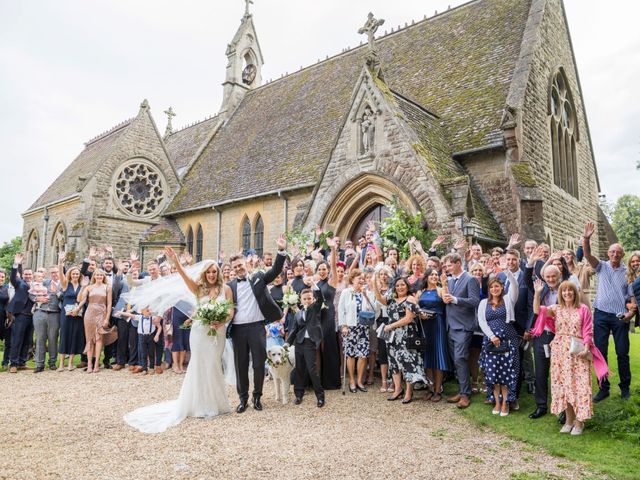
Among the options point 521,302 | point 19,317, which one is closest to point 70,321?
point 19,317

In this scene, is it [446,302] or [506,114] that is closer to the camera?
[446,302]

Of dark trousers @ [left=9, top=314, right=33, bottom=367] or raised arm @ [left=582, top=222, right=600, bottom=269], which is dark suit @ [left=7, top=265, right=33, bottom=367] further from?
raised arm @ [left=582, top=222, right=600, bottom=269]

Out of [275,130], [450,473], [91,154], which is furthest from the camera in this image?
[91,154]

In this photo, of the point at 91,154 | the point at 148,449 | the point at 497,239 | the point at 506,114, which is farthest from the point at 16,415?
the point at 91,154

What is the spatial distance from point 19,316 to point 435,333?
29.0 ft

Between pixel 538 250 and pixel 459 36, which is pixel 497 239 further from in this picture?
pixel 459 36

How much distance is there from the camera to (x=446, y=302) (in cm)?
700

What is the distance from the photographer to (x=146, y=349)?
9.89 m

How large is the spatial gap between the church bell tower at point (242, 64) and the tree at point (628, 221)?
130 ft

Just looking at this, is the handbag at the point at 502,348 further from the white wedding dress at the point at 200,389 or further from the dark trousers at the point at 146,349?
the dark trousers at the point at 146,349

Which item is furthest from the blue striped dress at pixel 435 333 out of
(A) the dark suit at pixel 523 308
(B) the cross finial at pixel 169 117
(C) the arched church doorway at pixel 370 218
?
(B) the cross finial at pixel 169 117

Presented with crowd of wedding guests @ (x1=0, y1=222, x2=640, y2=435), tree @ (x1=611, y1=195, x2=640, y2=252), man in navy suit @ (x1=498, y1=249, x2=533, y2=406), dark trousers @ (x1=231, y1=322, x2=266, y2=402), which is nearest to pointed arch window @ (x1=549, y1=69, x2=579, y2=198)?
crowd of wedding guests @ (x1=0, y1=222, x2=640, y2=435)

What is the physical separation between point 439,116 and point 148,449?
12.7m

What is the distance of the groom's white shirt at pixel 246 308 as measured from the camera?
695cm
